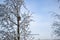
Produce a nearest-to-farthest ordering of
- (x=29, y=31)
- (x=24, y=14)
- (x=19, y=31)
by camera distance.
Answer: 1. (x=19, y=31)
2. (x=24, y=14)
3. (x=29, y=31)

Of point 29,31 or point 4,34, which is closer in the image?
point 4,34

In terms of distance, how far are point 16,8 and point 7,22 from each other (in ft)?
3.70

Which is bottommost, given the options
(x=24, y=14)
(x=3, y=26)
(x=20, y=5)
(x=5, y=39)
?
(x=5, y=39)

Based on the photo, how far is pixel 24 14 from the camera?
10320mm

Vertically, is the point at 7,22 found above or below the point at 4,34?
above

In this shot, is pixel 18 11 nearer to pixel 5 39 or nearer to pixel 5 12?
pixel 5 12

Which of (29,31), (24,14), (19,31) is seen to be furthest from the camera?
(29,31)

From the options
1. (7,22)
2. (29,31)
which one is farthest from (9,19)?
(29,31)

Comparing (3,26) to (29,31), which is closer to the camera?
(3,26)

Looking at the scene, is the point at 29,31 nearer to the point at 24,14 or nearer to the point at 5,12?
the point at 24,14

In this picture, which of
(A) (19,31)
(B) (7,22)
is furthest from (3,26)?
(A) (19,31)

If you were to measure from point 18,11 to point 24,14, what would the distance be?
62 cm

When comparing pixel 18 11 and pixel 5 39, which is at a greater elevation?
pixel 18 11

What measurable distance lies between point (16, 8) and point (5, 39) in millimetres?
2251
